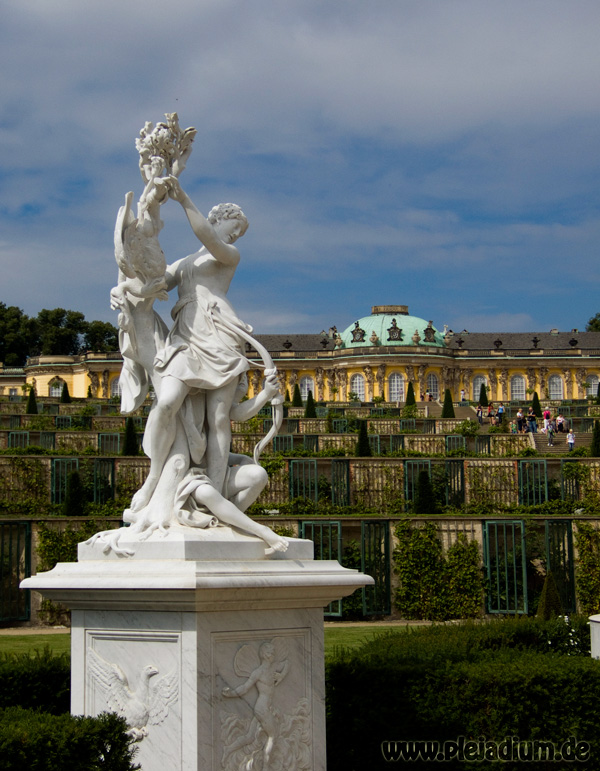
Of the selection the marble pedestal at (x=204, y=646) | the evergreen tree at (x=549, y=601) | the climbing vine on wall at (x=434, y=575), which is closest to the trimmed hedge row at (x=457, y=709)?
the marble pedestal at (x=204, y=646)

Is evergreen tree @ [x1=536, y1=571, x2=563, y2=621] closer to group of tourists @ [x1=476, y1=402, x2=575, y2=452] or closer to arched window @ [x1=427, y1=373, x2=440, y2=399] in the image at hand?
group of tourists @ [x1=476, y1=402, x2=575, y2=452]

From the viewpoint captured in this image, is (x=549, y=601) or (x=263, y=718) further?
(x=549, y=601)

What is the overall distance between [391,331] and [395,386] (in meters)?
4.79

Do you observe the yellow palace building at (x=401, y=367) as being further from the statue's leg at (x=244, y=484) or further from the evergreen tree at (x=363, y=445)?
the statue's leg at (x=244, y=484)

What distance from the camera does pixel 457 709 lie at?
6387 mm

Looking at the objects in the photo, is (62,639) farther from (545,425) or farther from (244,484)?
(545,425)

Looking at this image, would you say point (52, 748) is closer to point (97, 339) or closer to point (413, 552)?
point (413, 552)

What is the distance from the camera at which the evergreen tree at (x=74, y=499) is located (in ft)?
73.0

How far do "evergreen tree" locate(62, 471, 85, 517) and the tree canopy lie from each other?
57.3m

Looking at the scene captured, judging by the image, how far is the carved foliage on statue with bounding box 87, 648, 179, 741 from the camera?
5.09 metres

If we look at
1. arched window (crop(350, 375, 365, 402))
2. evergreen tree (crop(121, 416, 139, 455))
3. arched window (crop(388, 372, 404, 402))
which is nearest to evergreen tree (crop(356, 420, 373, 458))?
evergreen tree (crop(121, 416, 139, 455))

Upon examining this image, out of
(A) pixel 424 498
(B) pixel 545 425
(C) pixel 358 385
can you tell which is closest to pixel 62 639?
(A) pixel 424 498

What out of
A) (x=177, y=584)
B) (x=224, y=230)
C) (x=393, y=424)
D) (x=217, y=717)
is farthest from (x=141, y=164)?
(x=393, y=424)

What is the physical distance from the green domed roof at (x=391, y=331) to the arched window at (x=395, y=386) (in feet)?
8.45
